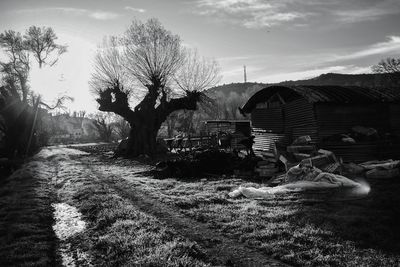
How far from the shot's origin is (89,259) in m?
4.79

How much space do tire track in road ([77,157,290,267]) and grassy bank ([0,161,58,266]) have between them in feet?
7.29

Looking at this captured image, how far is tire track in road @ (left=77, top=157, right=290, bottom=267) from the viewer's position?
4.30 meters

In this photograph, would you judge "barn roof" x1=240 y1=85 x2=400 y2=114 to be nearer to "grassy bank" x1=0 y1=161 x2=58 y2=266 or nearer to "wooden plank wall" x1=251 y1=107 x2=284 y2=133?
"wooden plank wall" x1=251 y1=107 x2=284 y2=133

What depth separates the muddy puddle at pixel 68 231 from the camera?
4820mm

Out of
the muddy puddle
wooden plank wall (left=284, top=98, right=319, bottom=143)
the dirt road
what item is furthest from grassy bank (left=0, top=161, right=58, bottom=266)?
wooden plank wall (left=284, top=98, right=319, bottom=143)

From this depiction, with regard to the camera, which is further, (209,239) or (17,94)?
(17,94)

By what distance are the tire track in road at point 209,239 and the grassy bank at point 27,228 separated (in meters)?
2.22

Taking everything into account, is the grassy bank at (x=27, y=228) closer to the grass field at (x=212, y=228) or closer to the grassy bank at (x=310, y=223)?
the grass field at (x=212, y=228)

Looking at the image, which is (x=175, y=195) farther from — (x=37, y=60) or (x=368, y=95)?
(x=37, y=60)

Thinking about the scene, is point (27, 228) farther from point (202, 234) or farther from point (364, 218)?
point (364, 218)

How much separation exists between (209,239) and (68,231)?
3.19 metres

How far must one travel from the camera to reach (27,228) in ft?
20.6

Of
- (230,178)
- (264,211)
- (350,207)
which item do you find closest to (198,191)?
(230,178)

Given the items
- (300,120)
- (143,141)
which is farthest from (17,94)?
(300,120)
